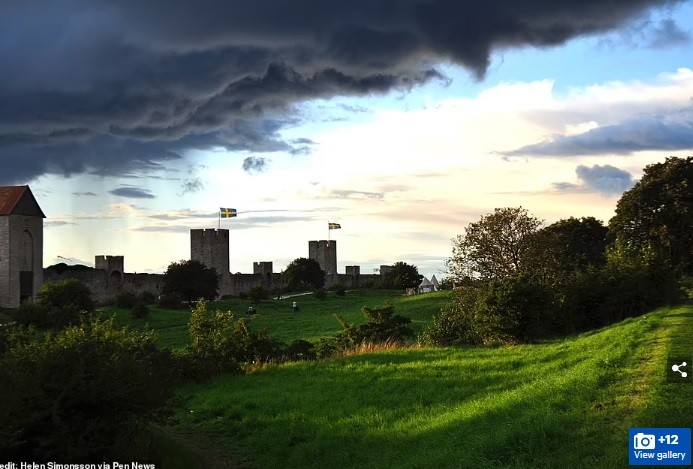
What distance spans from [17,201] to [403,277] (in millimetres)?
34989

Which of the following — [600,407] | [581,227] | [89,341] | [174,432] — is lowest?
[174,432]

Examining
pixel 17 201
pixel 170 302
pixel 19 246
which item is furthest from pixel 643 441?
pixel 17 201

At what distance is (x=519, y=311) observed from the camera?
22547 mm

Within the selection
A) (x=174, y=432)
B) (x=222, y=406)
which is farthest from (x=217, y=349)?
(x=174, y=432)

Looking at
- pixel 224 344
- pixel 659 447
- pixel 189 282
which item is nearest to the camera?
pixel 659 447

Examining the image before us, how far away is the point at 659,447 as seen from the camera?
28.7 ft

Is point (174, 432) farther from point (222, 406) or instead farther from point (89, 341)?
point (89, 341)

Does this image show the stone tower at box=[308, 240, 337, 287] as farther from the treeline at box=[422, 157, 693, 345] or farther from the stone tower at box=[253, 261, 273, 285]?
the treeline at box=[422, 157, 693, 345]

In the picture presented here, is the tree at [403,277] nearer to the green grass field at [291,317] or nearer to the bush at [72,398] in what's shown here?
the green grass field at [291,317]

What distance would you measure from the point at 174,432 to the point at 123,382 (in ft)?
12.6

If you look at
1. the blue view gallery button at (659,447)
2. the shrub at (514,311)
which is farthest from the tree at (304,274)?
the blue view gallery button at (659,447)

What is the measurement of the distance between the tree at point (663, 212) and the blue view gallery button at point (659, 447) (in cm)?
3252

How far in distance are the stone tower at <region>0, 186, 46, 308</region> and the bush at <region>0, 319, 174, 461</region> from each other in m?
47.8

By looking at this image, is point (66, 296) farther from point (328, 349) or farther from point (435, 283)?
point (435, 283)
